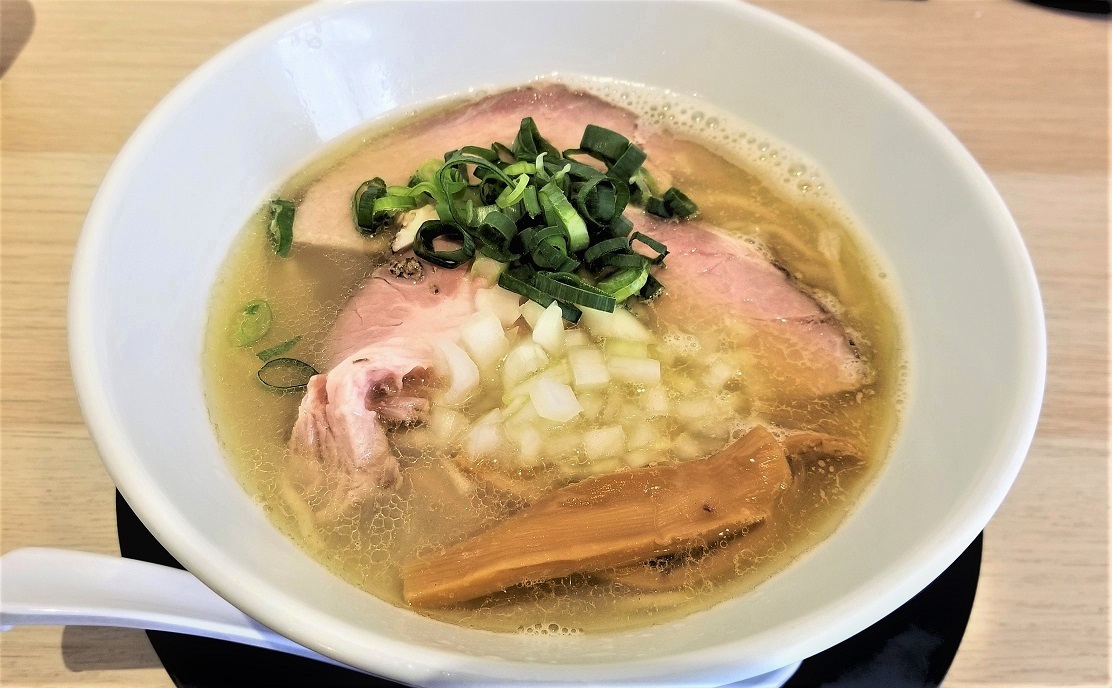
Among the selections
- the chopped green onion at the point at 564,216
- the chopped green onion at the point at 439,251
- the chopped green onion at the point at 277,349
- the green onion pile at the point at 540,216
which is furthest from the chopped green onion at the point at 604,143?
the chopped green onion at the point at 277,349

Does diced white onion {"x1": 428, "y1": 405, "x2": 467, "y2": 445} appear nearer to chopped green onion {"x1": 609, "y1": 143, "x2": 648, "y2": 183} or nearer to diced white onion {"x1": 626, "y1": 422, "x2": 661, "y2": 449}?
diced white onion {"x1": 626, "y1": 422, "x2": 661, "y2": 449}

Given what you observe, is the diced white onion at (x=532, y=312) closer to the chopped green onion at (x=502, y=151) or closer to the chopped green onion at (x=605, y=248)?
the chopped green onion at (x=605, y=248)

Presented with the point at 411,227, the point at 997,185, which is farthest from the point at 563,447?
the point at 997,185

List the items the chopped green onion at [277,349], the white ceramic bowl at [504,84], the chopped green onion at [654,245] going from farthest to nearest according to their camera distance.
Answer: the chopped green onion at [654,245]
the chopped green onion at [277,349]
the white ceramic bowl at [504,84]

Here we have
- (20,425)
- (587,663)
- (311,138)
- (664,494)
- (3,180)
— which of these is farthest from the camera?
(3,180)

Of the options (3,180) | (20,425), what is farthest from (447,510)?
(3,180)

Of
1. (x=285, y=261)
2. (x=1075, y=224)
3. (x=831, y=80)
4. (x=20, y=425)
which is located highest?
(x=831, y=80)

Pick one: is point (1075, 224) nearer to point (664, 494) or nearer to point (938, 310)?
point (938, 310)
